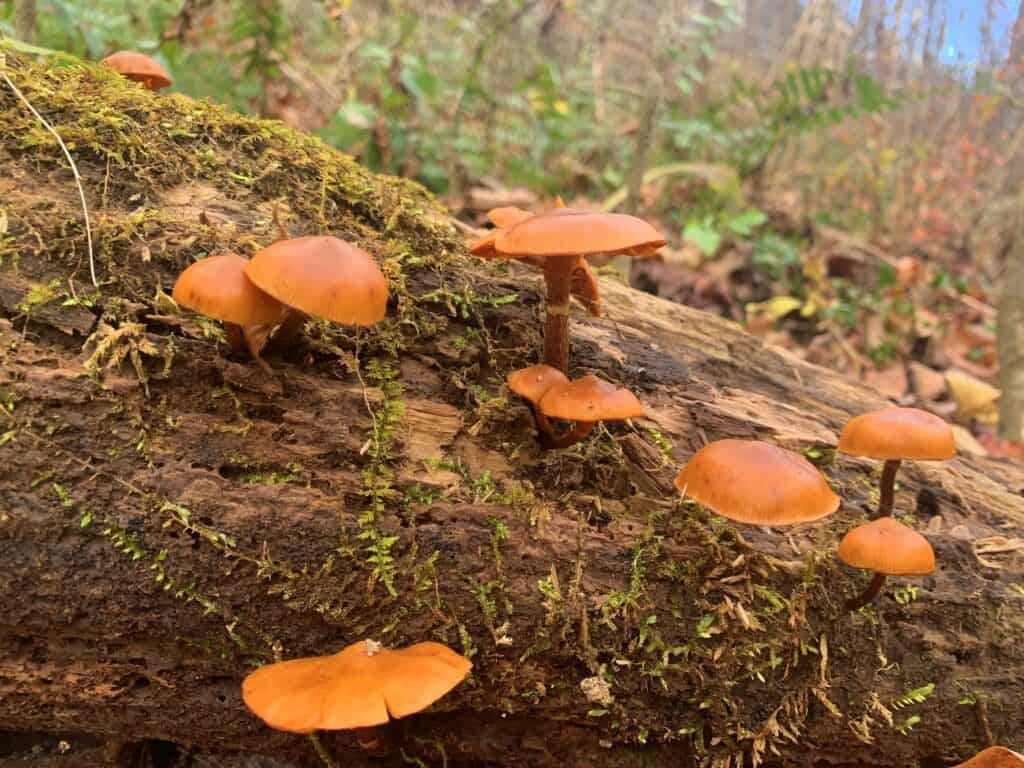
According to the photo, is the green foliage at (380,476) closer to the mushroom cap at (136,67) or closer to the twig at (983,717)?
the mushroom cap at (136,67)

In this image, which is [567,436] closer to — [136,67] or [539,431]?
[539,431]

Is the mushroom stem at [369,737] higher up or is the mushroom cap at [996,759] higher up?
the mushroom cap at [996,759]

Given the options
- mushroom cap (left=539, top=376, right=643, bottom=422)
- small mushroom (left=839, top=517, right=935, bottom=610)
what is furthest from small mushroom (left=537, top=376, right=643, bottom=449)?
small mushroom (left=839, top=517, right=935, bottom=610)

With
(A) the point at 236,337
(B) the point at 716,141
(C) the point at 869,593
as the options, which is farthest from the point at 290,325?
(B) the point at 716,141

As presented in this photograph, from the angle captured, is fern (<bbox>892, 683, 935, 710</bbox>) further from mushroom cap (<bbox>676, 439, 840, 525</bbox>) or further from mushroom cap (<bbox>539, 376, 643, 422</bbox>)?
mushroom cap (<bbox>539, 376, 643, 422</bbox>)

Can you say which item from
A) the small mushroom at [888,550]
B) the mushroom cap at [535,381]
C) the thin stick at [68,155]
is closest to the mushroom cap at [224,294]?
the thin stick at [68,155]

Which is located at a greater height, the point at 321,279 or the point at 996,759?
the point at 321,279
